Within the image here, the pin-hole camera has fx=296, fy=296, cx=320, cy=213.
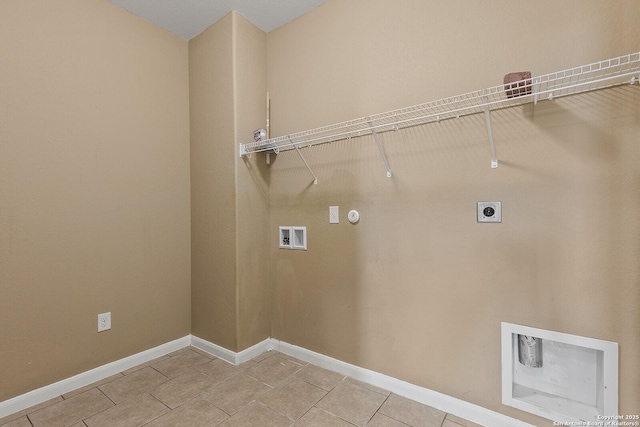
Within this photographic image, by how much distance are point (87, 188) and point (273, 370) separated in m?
1.69

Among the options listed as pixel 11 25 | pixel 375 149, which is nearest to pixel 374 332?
pixel 375 149

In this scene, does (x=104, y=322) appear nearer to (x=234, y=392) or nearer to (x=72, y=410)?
(x=72, y=410)

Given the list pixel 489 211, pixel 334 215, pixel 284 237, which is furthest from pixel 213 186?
pixel 489 211

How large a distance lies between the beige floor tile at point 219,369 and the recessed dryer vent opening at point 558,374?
1.57 metres

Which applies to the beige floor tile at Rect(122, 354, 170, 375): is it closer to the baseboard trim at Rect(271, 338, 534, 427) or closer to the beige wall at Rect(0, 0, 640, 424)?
the beige wall at Rect(0, 0, 640, 424)

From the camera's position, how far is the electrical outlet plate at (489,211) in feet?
4.62

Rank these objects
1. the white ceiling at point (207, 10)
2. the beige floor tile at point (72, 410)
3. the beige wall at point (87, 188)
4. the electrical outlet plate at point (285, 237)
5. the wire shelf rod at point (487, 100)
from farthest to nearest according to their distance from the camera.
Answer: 1. the electrical outlet plate at point (285, 237)
2. the white ceiling at point (207, 10)
3. the beige wall at point (87, 188)
4. the beige floor tile at point (72, 410)
5. the wire shelf rod at point (487, 100)

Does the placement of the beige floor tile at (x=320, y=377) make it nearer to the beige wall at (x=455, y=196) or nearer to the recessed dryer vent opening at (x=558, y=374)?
the beige wall at (x=455, y=196)

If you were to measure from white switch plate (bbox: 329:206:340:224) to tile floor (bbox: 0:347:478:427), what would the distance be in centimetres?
100

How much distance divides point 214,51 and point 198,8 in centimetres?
27

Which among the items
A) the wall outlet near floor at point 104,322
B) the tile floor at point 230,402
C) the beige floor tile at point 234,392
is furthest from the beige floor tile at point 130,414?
the wall outlet near floor at point 104,322

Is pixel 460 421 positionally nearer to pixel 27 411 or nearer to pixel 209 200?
pixel 209 200

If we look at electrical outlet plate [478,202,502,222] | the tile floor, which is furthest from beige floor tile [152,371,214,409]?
electrical outlet plate [478,202,502,222]

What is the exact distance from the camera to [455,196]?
153 cm
